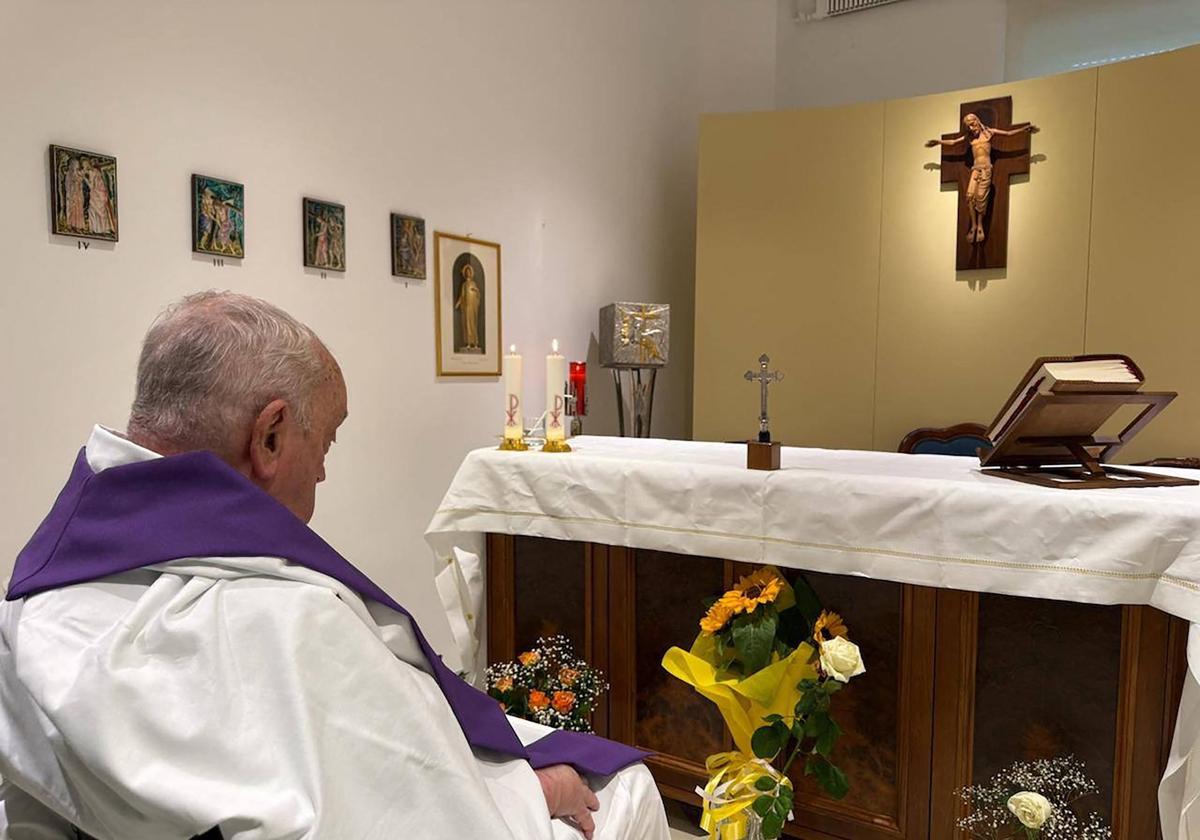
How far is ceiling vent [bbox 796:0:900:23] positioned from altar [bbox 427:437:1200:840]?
13.7ft

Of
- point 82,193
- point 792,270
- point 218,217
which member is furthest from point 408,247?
point 792,270

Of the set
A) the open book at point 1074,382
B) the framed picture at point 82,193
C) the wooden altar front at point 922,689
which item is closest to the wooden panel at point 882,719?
the wooden altar front at point 922,689

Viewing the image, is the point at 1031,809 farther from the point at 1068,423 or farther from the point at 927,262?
the point at 927,262

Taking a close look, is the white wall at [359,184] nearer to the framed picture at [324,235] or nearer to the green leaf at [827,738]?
the framed picture at [324,235]

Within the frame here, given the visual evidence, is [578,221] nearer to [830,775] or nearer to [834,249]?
[834,249]

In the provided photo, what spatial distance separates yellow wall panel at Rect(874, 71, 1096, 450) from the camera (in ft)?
13.9

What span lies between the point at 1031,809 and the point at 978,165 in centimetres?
359

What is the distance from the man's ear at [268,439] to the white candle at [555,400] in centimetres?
151

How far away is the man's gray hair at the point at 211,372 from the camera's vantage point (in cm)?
114

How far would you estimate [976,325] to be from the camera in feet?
14.9

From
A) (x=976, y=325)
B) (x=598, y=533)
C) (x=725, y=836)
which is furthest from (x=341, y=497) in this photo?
(x=976, y=325)

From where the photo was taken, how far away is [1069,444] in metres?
2.12

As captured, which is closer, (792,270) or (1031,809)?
(1031,809)

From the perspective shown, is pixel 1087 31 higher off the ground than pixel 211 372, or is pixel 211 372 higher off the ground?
pixel 1087 31
